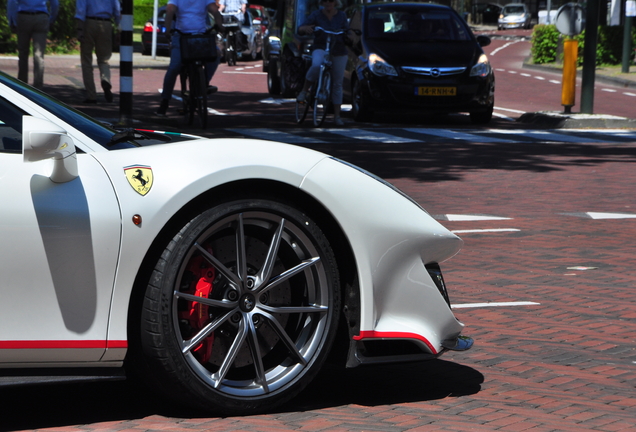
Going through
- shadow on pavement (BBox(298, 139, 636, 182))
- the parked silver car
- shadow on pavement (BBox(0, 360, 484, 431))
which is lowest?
shadow on pavement (BBox(0, 360, 484, 431))

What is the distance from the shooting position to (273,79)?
2128 cm

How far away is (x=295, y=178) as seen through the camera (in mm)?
3586

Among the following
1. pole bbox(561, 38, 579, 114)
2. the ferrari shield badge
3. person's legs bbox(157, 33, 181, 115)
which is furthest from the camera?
pole bbox(561, 38, 579, 114)

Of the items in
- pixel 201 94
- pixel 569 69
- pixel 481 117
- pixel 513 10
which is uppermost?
pixel 513 10

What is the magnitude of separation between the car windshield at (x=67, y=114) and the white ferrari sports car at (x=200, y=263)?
1 cm

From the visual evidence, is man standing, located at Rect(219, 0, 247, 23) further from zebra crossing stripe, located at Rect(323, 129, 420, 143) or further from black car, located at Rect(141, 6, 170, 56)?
zebra crossing stripe, located at Rect(323, 129, 420, 143)

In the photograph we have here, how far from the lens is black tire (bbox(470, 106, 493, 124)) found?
16291 millimetres

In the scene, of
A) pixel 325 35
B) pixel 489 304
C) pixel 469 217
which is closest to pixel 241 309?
pixel 489 304

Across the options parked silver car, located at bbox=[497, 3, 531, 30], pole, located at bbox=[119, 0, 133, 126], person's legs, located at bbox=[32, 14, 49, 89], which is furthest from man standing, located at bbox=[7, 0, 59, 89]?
parked silver car, located at bbox=[497, 3, 531, 30]

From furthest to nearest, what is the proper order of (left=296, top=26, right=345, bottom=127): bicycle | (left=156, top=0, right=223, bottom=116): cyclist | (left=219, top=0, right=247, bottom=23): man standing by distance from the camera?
(left=219, top=0, right=247, bottom=23): man standing
(left=296, top=26, right=345, bottom=127): bicycle
(left=156, top=0, right=223, bottom=116): cyclist

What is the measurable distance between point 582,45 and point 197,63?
2142 centimetres

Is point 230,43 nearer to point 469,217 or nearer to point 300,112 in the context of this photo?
point 300,112

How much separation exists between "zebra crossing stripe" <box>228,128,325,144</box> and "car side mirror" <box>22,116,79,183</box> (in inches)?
384

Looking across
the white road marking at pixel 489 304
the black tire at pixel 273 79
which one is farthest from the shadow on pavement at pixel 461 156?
the black tire at pixel 273 79
